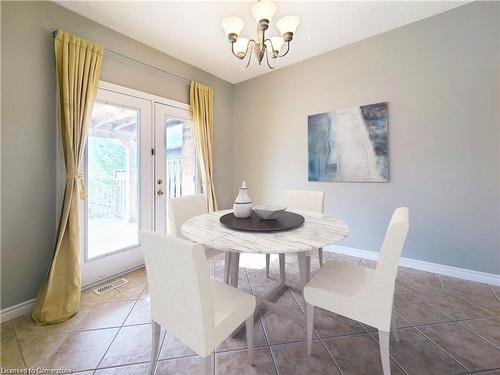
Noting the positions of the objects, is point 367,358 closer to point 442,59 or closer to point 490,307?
point 490,307

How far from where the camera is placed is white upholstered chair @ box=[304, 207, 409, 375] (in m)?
1.06

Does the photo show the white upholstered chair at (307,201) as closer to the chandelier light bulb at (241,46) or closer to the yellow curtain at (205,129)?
the yellow curtain at (205,129)

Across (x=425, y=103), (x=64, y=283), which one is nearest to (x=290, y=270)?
(x=64, y=283)

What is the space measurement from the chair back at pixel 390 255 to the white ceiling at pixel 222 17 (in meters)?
2.12

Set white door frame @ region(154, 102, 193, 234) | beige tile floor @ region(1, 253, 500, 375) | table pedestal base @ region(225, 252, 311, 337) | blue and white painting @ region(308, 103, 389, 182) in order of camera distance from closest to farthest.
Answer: beige tile floor @ region(1, 253, 500, 375)
table pedestal base @ region(225, 252, 311, 337)
blue and white painting @ region(308, 103, 389, 182)
white door frame @ region(154, 102, 193, 234)

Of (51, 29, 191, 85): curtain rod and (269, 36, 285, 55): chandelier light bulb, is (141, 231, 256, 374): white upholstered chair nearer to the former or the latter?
(269, 36, 285, 55): chandelier light bulb

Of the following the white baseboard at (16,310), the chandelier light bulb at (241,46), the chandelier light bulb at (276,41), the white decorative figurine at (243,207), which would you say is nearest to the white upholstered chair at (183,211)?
the white decorative figurine at (243,207)

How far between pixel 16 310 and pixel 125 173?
4.69 ft

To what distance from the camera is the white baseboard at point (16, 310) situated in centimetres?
168

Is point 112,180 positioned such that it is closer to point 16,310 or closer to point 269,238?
point 16,310

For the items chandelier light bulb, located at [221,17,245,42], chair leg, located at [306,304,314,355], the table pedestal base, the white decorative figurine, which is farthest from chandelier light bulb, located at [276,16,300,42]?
chair leg, located at [306,304,314,355]

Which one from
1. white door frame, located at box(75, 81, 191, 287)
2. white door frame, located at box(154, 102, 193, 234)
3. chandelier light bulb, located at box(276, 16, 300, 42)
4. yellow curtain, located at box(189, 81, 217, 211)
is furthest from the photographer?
yellow curtain, located at box(189, 81, 217, 211)

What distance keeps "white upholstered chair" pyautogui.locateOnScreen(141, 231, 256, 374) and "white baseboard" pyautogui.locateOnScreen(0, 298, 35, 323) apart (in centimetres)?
152

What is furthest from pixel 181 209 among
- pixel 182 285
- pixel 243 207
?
pixel 182 285
